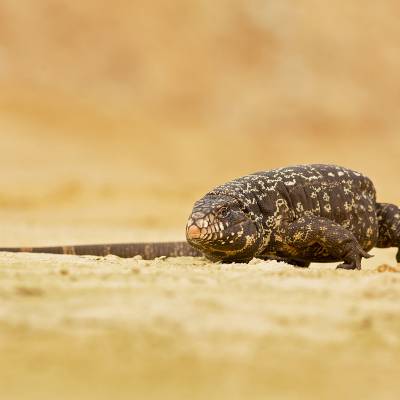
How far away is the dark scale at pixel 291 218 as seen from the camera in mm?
7992

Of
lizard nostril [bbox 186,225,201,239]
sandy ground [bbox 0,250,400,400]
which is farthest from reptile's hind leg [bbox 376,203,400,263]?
sandy ground [bbox 0,250,400,400]

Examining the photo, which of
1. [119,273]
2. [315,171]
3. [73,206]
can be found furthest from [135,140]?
[119,273]

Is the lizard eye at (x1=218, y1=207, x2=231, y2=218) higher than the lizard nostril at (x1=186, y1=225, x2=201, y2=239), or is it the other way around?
the lizard eye at (x1=218, y1=207, x2=231, y2=218)

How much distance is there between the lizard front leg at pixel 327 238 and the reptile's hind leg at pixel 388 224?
146 centimetres

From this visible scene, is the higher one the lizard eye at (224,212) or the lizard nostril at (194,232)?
the lizard eye at (224,212)

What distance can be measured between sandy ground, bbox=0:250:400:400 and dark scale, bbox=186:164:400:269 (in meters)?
2.37

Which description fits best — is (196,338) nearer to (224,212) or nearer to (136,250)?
(224,212)

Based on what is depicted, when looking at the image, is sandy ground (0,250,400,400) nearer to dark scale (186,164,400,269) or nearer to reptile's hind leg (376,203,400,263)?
dark scale (186,164,400,269)

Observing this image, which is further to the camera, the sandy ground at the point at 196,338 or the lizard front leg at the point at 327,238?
the lizard front leg at the point at 327,238

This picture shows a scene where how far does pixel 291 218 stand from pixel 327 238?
0.56 metres

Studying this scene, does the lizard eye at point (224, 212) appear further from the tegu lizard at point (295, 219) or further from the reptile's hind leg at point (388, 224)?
the reptile's hind leg at point (388, 224)

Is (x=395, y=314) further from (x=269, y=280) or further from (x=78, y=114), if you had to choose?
(x=78, y=114)

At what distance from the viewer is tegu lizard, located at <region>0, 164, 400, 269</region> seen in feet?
26.3

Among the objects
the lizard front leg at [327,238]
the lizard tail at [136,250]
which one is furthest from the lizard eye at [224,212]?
the lizard tail at [136,250]
